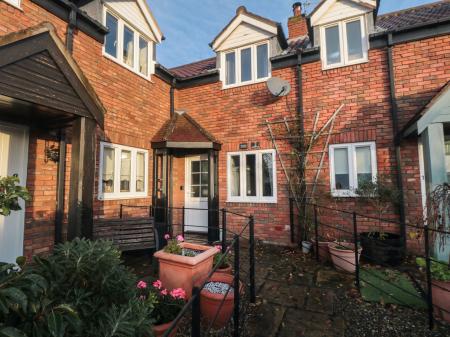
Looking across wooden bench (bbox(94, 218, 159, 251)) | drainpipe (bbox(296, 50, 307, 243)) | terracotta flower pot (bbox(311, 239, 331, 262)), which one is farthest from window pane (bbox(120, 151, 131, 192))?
terracotta flower pot (bbox(311, 239, 331, 262))

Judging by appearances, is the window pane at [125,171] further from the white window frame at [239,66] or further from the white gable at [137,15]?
the white window frame at [239,66]

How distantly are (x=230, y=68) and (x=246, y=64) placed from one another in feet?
1.72

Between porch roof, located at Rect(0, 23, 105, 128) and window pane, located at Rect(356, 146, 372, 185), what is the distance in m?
5.46

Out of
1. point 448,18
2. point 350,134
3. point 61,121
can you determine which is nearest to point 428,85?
point 448,18

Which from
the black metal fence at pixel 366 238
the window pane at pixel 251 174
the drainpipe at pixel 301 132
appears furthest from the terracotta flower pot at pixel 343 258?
the window pane at pixel 251 174

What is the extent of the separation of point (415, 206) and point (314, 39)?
467 centimetres

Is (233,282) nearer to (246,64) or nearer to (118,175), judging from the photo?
(118,175)

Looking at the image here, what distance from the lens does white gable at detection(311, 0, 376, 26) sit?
19.4 feet

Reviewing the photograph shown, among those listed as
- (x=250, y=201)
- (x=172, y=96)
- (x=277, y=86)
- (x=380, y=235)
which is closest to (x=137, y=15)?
(x=172, y=96)

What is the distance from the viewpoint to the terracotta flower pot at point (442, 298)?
2.90 metres

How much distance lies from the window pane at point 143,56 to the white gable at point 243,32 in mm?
2049

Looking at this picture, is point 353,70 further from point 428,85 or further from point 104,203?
point 104,203

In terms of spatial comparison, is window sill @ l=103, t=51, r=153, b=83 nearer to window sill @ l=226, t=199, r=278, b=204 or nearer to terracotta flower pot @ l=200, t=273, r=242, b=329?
window sill @ l=226, t=199, r=278, b=204

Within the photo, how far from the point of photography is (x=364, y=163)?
564 centimetres
